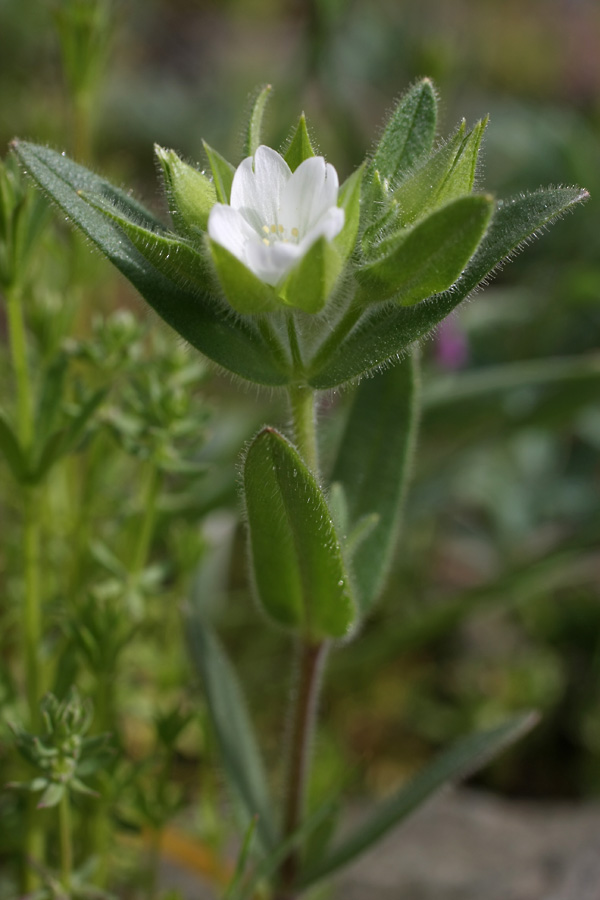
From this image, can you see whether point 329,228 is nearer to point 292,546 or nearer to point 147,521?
point 292,546

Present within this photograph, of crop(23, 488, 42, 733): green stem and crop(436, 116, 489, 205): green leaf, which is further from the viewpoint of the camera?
crop(23, 488, 42, 733): green stem

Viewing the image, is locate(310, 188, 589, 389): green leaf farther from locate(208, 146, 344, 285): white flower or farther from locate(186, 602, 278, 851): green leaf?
locate(186, 602, 278, 851): green leaf

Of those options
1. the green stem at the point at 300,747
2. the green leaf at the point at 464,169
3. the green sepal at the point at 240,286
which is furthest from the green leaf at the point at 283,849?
the green leaf at the point at 464,169

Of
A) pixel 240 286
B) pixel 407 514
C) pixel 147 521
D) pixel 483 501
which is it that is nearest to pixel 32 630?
pixel 147 521

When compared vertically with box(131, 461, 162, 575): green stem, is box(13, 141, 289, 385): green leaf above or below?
above

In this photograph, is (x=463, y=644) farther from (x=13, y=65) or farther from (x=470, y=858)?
(x=13, y=65)

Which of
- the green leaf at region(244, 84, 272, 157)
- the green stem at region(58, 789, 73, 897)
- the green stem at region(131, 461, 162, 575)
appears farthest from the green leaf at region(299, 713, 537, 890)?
the green leaf at region(244, 84, 272, 157)

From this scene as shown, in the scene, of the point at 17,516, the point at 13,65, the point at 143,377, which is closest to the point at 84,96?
the point at 143,377
